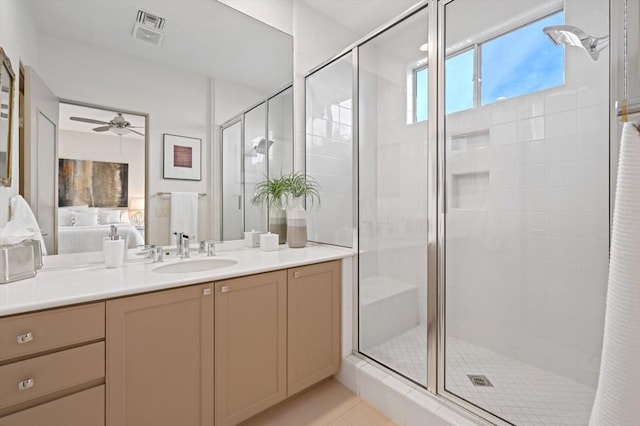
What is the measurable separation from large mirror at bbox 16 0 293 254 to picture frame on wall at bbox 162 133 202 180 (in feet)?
0.10

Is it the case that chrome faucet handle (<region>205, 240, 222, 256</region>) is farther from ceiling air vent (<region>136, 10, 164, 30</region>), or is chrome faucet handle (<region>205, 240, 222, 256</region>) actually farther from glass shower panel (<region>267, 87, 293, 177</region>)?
ceiling air vent (<region>136, 10, 164, 30</region>)

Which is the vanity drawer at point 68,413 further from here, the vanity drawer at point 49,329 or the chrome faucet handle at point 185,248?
the chrome faucet handle at point 185,248

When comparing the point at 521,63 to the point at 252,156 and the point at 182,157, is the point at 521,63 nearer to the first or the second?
the point at 252,156

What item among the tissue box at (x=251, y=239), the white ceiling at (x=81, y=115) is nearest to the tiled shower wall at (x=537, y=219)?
the tissue box at (x=251, y=239)

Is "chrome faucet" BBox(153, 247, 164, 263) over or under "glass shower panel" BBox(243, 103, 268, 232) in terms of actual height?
under

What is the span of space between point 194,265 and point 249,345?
57cm

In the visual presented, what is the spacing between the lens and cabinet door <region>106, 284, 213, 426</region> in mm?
1062

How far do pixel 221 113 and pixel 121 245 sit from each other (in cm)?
101

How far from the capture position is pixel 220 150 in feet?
6.33

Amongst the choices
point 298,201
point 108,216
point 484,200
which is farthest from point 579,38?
point 108,216

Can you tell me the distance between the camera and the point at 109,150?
1538 mm

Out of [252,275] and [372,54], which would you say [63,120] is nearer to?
[252,275]

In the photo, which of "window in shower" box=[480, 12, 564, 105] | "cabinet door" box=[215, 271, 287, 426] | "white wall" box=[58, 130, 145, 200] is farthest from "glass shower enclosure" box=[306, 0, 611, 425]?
"white wall" box=[58, 130, 145, 200]

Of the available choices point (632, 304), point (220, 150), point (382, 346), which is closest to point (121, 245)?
point (220, 150)
